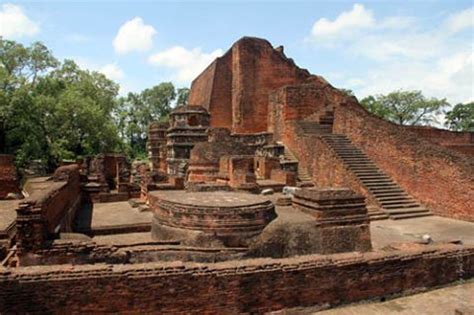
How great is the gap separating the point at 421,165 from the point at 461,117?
3553 centimetres

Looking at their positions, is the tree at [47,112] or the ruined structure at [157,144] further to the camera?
the ruined structure at [157,144]

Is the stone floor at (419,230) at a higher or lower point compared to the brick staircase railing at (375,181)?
lower

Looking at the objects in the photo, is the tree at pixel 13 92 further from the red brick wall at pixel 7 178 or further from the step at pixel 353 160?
the step at pixel 353 160

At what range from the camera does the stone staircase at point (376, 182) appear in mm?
10844

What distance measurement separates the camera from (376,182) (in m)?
12.2

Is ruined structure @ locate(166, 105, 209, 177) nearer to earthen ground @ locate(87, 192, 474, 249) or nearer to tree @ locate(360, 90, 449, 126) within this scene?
earthen ground @ locate(87, 192, 474, 249)

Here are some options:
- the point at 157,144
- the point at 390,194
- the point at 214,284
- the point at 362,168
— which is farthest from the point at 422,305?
the point at 157,144

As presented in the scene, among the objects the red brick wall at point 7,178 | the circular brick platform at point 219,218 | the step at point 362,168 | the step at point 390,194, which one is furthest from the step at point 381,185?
the red brick wall at point 7,178

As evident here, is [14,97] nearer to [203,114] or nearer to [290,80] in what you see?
[203,114]

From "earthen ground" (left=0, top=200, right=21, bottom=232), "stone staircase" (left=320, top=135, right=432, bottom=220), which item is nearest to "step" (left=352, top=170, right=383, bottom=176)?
"stone staircase" (left=320, top=135, right=432, bottom=220)

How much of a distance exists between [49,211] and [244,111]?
1800 cm

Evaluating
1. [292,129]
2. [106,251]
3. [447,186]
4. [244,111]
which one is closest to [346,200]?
[106,251]

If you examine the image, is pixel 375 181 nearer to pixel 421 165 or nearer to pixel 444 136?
pixel 421 165

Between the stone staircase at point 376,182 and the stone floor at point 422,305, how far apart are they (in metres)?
5.40
